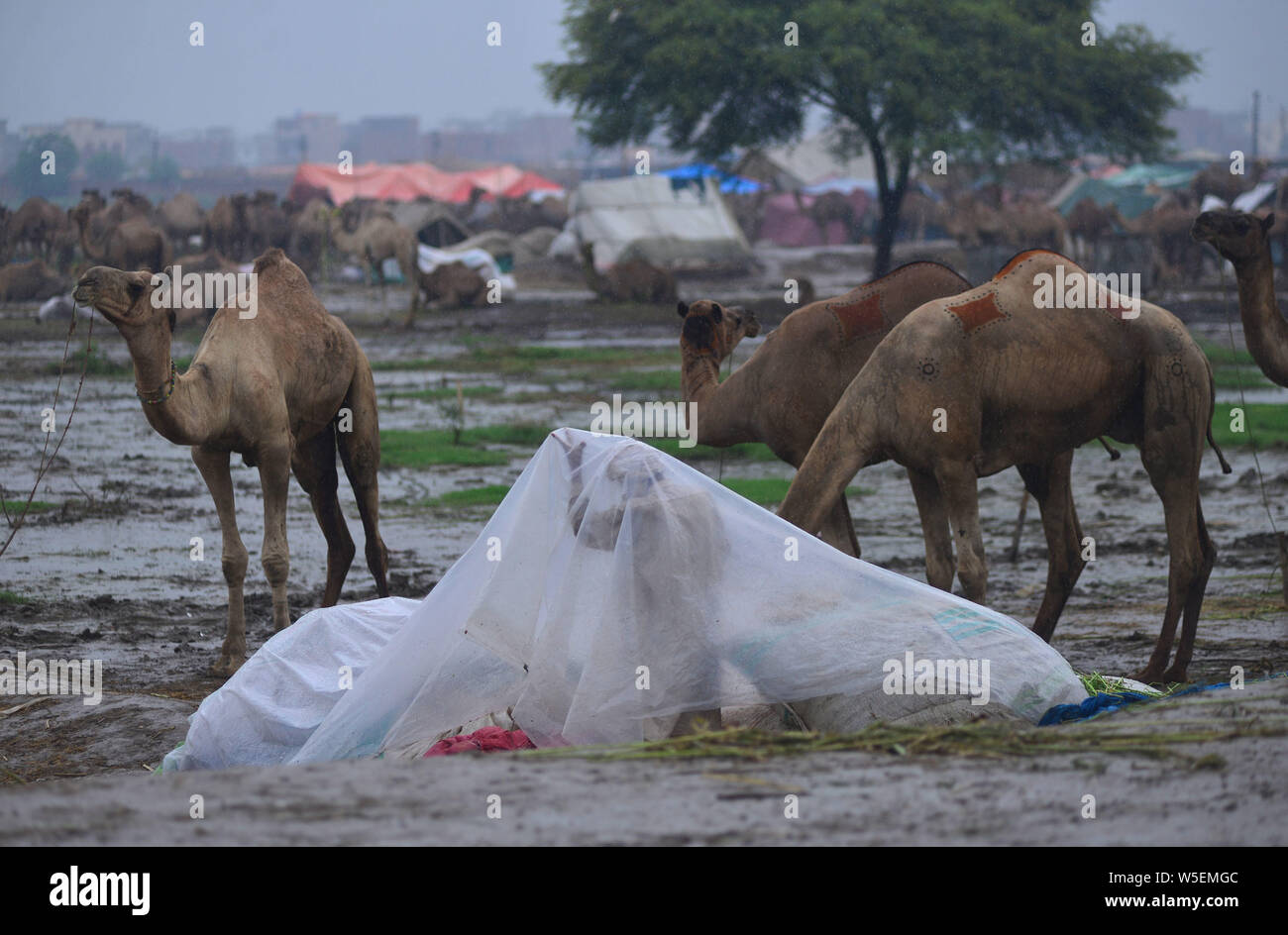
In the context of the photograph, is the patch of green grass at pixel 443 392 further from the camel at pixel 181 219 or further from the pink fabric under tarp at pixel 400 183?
the pink fabric under tarp at pixel 400 183

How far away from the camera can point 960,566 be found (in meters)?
6.94

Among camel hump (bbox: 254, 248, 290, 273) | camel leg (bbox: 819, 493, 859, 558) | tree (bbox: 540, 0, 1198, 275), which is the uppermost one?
tree (bbox: 540, 0, 1198, 275)

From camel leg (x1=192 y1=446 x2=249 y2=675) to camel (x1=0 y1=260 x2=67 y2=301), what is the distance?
67.0ft

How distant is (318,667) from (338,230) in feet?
91.9

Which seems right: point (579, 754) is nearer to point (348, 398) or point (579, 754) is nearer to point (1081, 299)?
point (1081, 299)

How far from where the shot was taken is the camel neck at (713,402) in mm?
8273

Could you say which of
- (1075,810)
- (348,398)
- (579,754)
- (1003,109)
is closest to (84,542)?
(348,398)

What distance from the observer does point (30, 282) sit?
1057 inches

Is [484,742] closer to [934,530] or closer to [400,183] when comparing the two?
[934,530]

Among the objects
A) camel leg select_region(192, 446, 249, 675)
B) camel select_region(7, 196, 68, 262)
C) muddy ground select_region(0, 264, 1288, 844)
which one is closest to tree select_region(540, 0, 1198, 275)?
muddy ground select_region(0, 264, 1288, 844)

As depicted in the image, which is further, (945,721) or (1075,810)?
(945,721)

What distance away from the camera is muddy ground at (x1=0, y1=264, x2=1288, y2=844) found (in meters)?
3.69

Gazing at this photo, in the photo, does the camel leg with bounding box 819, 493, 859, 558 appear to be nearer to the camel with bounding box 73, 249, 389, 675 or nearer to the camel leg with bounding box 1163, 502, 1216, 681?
the camel leg with bounding box 1163, 502, 1216, 681

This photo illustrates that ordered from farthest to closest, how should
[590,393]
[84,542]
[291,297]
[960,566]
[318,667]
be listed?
[590,393] < [84,542] < [291,297] < [960,566] < [318,667]
